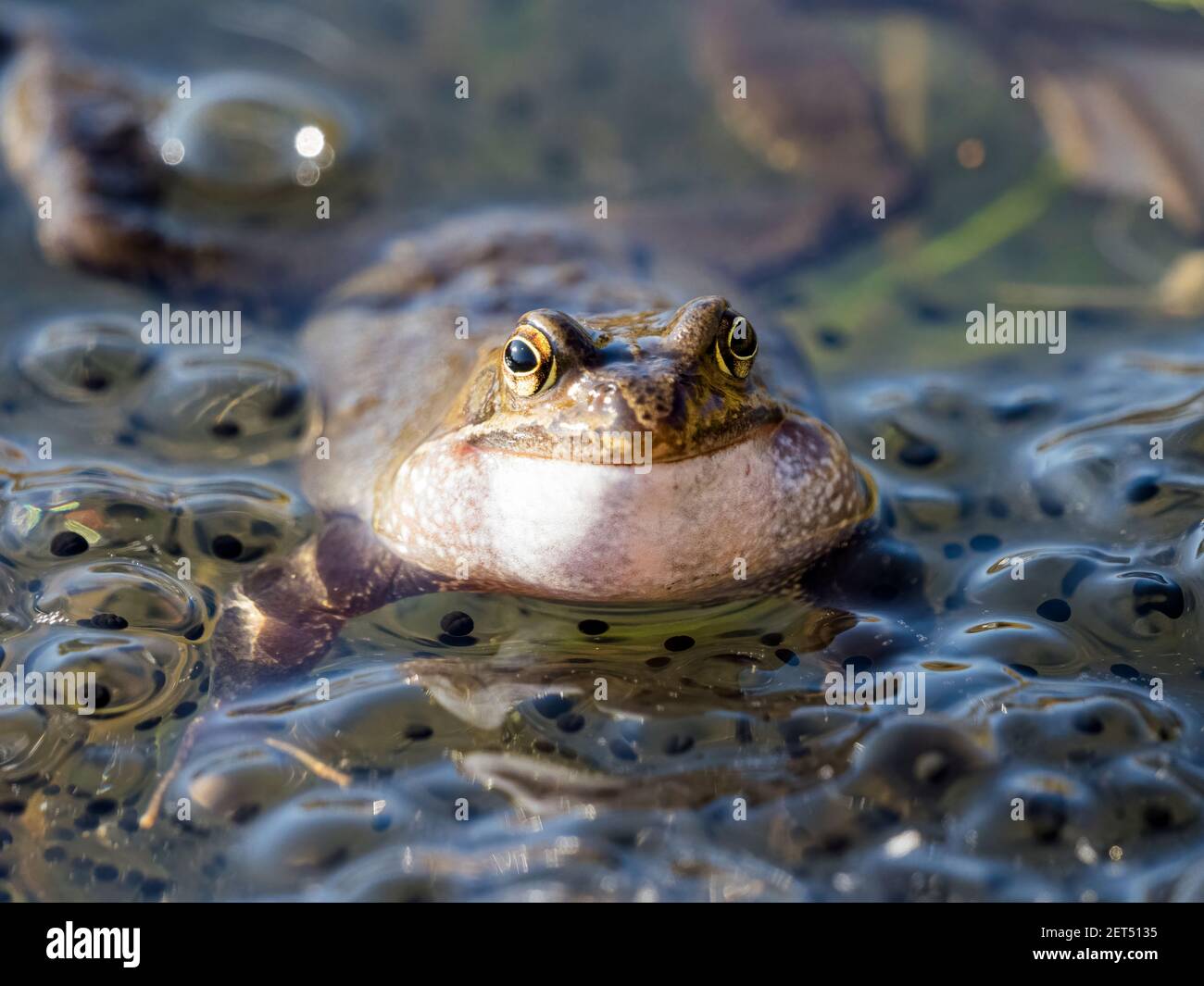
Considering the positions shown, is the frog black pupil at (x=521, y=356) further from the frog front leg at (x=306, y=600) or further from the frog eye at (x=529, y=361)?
the frog front leg at (x=306, y=600)

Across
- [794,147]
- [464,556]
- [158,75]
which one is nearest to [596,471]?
[464,556]

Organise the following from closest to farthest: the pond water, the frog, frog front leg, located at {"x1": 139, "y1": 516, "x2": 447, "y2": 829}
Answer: the pond water
the frog
frog front leg, located at {"x1": 139, "y1": 516, "x2": 447, "y2": 829}
